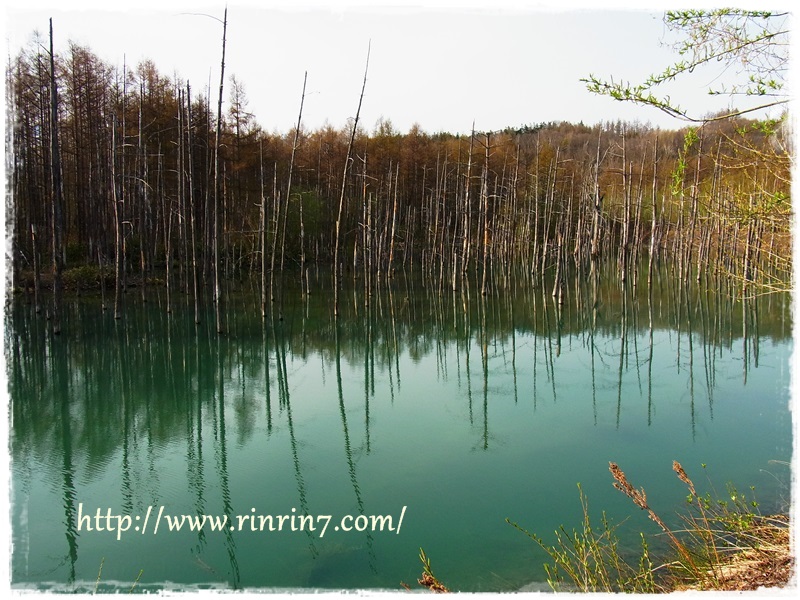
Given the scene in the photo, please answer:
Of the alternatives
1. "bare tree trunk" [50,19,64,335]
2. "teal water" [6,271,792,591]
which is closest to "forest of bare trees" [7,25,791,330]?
"bare tree trunk" [50,19,64,335]

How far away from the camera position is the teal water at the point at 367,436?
4016 mm

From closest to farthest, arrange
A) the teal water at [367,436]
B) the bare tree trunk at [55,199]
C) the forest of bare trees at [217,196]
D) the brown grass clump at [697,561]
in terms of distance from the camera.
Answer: the brown grass clump at [697,561]
the teal water at [367,436]
the bare tree trunk at [55,199]
the forest of bare trees at [217,196]

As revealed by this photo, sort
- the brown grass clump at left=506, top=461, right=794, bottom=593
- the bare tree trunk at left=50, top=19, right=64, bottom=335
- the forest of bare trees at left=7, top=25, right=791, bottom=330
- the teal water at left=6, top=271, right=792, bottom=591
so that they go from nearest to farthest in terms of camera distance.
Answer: the brown grass clump at left=506, top=461, right=794, bottom=593, the teal water at left=6, top=271, right=792, bottom=591, the bare tree trunk at left=50, top=19, right=64, bottom=335, the forest of bare trees at left=7, top=25, right=791, bottom=330

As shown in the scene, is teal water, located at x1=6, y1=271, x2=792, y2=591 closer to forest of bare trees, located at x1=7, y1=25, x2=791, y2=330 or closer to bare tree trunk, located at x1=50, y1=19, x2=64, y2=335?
bare tree trunk, located at x1=50, y1=19, x2=64, y2=335

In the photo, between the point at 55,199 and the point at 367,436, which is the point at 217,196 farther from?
the point at 367,436

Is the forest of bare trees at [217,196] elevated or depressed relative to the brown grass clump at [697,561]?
elevated

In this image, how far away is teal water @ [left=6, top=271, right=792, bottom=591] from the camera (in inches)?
158

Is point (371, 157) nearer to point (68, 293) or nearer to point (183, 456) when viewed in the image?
point (68, 293)

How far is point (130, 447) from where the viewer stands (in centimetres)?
612

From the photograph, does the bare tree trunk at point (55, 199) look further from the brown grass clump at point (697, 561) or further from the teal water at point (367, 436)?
the brown grass clump at point (697, 561)

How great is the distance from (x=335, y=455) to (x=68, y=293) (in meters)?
13.6

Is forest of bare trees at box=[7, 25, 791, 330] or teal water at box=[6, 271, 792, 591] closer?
teal water at box=[6, 271, 792, 591]

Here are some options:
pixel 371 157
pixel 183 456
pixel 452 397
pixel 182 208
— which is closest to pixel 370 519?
pixel 183 456

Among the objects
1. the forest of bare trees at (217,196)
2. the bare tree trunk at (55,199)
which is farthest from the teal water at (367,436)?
the forest of bare trees at (217,196)
